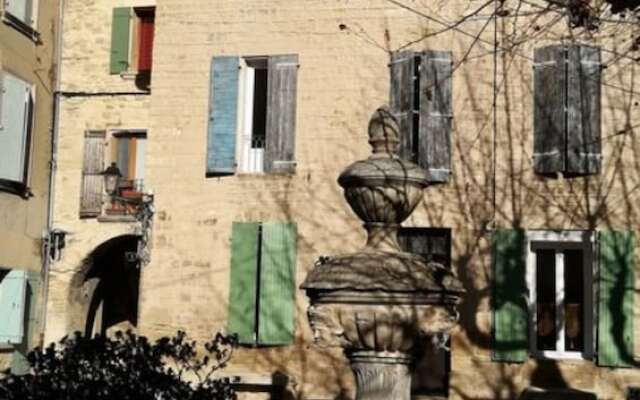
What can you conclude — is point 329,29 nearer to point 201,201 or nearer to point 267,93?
point 267,93

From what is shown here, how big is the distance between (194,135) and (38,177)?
13.4 ft

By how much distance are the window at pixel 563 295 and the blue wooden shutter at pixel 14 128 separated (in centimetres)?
815

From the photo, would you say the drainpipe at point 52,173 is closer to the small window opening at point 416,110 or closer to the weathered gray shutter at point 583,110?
the small window opening at point 416,110

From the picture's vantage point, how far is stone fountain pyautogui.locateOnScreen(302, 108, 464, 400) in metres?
6.84

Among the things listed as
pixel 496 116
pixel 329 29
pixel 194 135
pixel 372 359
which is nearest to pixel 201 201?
pixel 194 135

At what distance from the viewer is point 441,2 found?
15227 mm

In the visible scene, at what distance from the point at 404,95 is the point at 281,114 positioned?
1.84 metres

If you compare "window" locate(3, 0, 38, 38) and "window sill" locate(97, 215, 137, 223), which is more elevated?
"window" locate(3, 0, 38, 38)

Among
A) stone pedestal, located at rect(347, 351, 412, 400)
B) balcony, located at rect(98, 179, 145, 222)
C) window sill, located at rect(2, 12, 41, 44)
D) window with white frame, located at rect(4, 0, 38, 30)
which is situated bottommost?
stone pedestal, located at rect(347, 351, 412, 400)

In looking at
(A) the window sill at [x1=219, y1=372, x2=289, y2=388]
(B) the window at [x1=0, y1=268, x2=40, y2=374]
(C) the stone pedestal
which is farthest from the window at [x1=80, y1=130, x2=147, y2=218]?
(C) the stone pedestal

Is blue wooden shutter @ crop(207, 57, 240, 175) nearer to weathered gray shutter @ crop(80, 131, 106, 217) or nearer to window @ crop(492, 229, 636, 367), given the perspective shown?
weathered gray shutter @ crop(80, 131, 106, 217)

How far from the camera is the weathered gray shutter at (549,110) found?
14.5m

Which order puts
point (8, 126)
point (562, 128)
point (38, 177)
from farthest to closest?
1. point (38, 177)
2. point (8, 126)
3. point (562, 128)

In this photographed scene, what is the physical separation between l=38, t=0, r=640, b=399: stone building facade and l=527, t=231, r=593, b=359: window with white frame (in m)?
0.03
